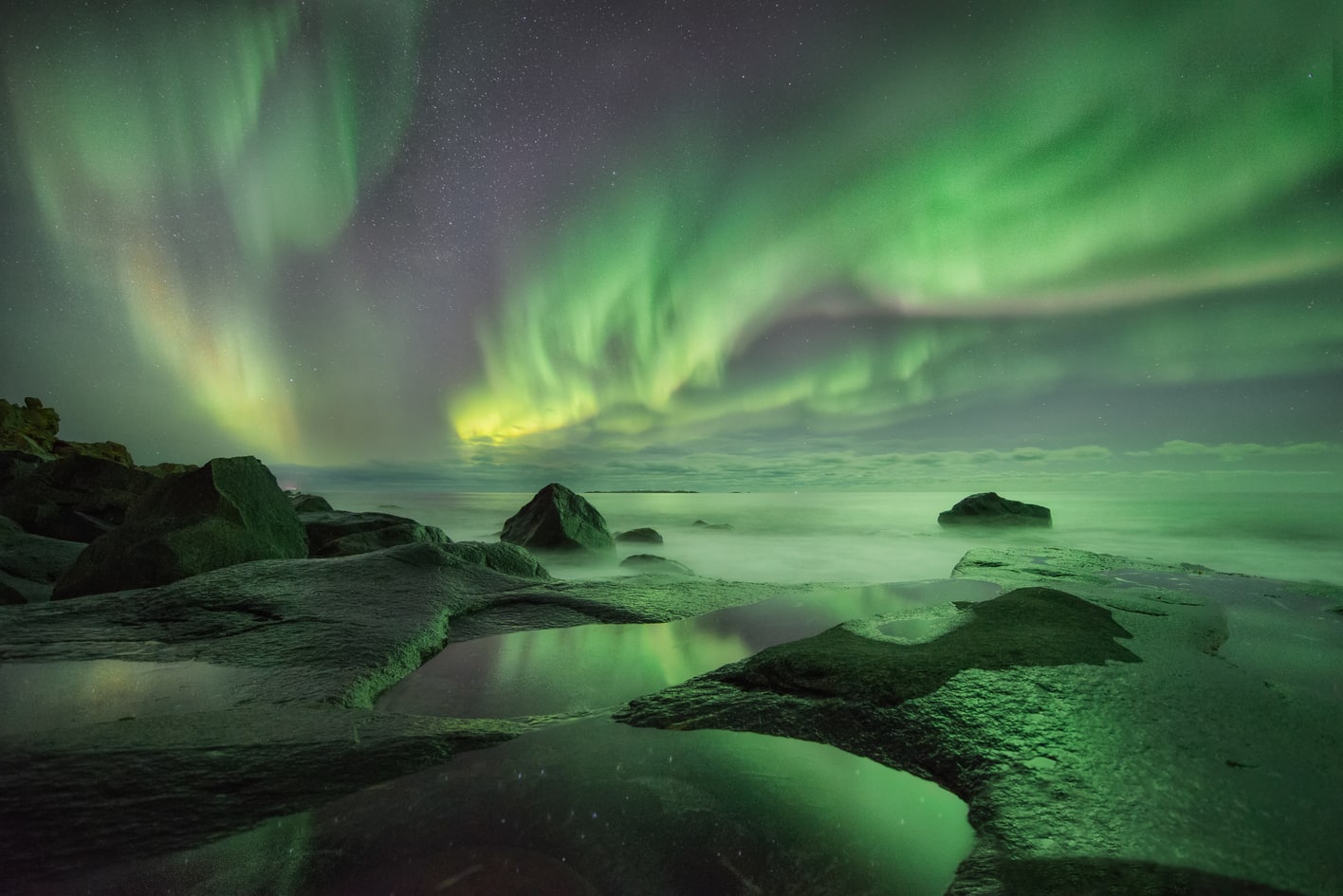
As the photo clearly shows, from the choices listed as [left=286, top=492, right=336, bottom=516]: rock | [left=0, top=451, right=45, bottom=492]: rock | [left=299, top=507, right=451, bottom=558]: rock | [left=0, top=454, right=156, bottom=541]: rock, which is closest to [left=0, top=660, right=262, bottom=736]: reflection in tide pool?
[left=299, top=507, right=451, bottom=558]: rock

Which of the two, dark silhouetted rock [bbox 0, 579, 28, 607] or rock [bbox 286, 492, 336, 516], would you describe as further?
rock [bbox 286, 492, 336, 516]

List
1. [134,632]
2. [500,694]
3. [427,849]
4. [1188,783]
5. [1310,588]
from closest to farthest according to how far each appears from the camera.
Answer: [427,849] → [1188,783] → [500,694] → [134,632] → [1310,588]

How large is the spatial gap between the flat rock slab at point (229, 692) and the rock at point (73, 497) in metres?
7.77

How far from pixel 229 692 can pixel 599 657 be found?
1.98 metres

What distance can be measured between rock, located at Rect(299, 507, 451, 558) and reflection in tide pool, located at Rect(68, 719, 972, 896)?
6808mm

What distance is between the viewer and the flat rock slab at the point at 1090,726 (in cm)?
143

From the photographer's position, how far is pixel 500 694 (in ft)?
9.57

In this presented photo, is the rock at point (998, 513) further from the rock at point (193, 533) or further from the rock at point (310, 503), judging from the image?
the rock at point (193, 533)

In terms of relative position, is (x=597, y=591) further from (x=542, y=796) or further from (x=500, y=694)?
(x=542, y=796)

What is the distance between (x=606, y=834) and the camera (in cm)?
158

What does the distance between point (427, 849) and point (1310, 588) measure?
8065 mm

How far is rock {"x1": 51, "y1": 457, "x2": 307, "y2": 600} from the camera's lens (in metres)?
5.22

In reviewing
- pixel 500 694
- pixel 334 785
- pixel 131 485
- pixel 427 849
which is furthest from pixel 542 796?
pixel 131 485

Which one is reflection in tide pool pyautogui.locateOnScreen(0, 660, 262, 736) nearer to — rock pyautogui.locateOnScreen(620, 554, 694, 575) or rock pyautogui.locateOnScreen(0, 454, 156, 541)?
rock pyautogui.locateOnScreen(620, 554, 694, 575)
